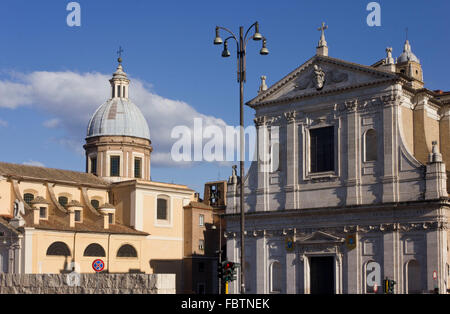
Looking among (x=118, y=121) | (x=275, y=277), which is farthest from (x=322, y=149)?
(x=118, y=121)

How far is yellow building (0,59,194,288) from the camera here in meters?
49.7

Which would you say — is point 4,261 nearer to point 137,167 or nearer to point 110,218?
point 110,218

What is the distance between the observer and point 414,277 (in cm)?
3753

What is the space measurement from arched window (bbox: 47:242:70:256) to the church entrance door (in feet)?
62.9

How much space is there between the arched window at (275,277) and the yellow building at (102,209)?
15270mm

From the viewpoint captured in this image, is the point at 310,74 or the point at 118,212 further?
the point at 118,212

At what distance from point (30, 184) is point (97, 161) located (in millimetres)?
8989

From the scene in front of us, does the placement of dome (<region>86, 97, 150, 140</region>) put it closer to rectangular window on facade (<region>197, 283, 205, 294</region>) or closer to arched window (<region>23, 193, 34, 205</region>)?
arched window (<region>23, 193, 34, 205</region>)

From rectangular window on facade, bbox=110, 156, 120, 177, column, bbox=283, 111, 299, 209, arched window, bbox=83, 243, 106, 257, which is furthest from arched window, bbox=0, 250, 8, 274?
column, bbox=283, 111, 299, 209

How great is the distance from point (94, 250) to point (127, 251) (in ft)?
10.4

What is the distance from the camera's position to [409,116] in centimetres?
4103

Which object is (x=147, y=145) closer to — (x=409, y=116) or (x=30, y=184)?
(x=30, y=184)
